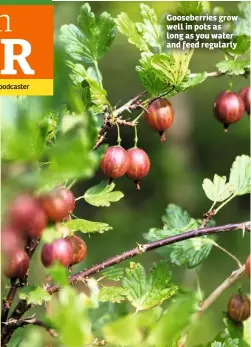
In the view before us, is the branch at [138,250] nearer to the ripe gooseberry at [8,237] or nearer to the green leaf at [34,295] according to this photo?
the green leaf at [34,295]

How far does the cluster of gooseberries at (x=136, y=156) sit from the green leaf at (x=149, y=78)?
49 mm

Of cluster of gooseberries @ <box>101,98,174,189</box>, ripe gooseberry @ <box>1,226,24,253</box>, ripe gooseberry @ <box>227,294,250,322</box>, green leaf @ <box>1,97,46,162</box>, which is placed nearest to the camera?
green leaf @ <box>1,97,46,162</box>

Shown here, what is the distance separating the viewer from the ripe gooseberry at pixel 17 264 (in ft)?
2.74

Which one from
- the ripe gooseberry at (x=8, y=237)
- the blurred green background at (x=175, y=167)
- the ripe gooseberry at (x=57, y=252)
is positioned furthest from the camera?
the blurred green background at (x=175, y=167)

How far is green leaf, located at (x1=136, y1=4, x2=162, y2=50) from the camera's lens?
114cm

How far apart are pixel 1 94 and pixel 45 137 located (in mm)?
256

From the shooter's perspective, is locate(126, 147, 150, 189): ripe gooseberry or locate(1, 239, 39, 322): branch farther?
locate(126, 147, 150, 189): ripe gooseberry

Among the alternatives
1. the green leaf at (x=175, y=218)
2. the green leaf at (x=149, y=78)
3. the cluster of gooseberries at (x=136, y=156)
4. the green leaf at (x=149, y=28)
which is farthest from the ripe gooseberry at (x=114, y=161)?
the green leaf at (x=175, y=218)

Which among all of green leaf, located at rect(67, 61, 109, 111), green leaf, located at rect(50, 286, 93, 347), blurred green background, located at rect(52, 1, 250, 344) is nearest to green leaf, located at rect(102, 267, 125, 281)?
green leaf, located at rect(67, 61, 109, 111)

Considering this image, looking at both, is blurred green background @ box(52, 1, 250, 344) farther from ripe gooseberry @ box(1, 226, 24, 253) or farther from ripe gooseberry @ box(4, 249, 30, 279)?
ripe gooseberry @ box(1, 226, 24, 253)

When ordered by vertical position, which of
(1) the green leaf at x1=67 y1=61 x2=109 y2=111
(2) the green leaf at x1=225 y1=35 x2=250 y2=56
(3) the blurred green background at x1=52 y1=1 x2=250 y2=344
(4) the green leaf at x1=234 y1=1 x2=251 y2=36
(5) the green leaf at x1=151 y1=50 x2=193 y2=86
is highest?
(4) the green leaf at x1=234 y1=1 x2=251 y2=36

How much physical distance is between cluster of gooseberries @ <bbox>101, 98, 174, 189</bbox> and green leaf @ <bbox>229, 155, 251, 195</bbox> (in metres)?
0.14

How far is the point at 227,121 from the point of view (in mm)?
1324

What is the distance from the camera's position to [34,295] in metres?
0.84
